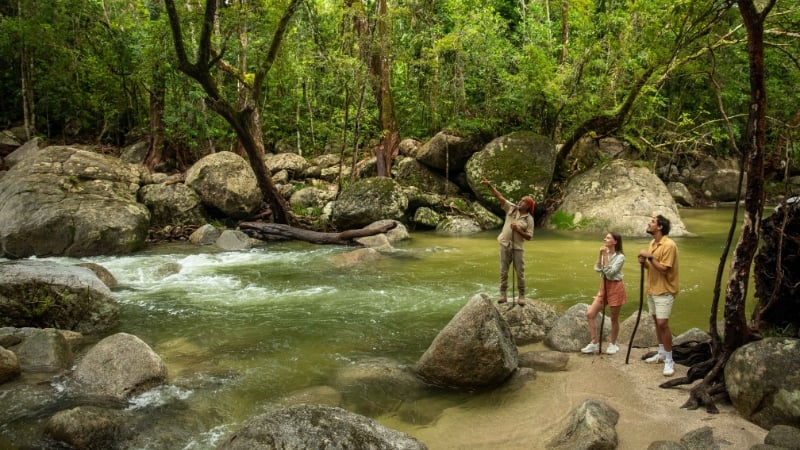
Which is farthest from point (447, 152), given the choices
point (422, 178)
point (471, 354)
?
point (471, 354)

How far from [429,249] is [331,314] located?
592 centimetres

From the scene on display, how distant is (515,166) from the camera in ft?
57.1

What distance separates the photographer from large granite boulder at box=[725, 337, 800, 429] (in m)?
4.21

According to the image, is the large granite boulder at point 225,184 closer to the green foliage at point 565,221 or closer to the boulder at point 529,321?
the green foliage at point 565,221

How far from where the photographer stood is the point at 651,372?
5.56 m

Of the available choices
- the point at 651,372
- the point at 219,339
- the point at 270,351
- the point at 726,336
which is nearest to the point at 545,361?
Answer: the point at 651,372

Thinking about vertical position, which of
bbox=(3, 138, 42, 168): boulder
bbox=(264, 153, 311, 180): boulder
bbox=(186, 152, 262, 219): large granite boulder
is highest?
bbox=(3, 138, 42, 168): boulder

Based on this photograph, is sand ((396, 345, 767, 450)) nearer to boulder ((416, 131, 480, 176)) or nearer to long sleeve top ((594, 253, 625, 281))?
long sleeve top ((594, 253, 625, 281))

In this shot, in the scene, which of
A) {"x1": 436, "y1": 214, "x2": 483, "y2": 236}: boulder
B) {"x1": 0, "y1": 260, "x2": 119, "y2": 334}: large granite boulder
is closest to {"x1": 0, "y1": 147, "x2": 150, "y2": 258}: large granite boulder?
{"x1": 0, "y1": 260, "x2": 119, "y2": 334}: large granite boulder

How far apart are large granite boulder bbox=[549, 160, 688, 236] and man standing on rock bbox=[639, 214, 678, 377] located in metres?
11.0

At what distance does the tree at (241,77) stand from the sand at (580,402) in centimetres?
1030

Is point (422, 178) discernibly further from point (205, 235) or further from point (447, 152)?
point (205, 235)

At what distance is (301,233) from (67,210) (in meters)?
5.89

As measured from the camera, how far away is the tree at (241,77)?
11738 millimetres
